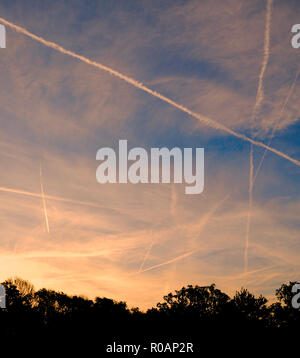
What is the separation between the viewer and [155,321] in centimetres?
6681

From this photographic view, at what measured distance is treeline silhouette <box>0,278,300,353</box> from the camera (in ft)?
169

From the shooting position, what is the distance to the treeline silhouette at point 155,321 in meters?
51.5

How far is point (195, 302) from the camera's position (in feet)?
368
